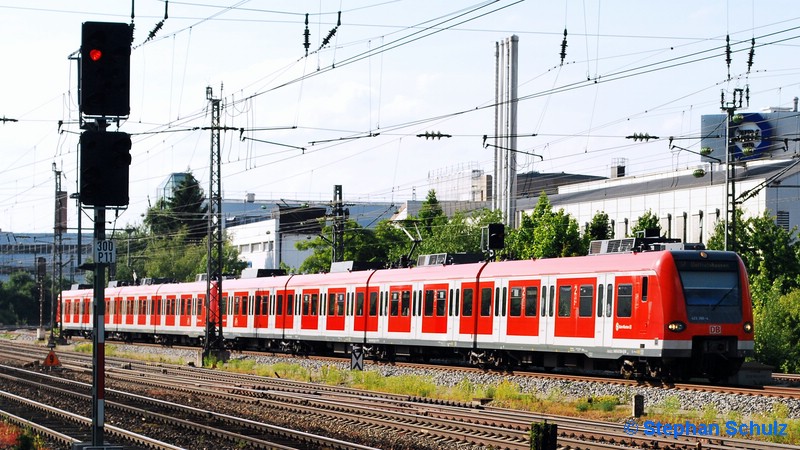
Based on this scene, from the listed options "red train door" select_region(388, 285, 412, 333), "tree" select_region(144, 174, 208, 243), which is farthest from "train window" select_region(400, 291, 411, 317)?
"tree" select_region(144, 174, 208, 243)

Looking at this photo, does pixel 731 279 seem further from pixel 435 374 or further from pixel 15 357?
pixel 15 357

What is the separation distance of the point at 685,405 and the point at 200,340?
40.1m

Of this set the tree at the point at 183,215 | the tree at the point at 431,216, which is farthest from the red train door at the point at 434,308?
the tree at the point at 183,215

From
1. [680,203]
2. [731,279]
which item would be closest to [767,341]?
[731,279]

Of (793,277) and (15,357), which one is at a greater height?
(793,277)

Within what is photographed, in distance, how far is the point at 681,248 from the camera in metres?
28.2

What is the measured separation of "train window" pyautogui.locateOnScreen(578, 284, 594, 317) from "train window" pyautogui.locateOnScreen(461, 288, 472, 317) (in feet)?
19.9

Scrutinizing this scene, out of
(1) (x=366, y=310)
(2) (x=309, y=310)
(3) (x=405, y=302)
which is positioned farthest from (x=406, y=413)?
(2) (x=309, y=310)

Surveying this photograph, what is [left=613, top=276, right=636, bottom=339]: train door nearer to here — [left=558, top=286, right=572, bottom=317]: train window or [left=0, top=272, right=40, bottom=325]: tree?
[left=558, top=286, right=572, bottom=317]: train window

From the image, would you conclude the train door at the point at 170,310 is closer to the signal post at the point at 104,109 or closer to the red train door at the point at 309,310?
the red train door at the point at 309,310

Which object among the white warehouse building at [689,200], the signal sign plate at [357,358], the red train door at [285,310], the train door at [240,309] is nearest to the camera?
the signal sign plate at [357,358]

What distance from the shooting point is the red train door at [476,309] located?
3406 cm

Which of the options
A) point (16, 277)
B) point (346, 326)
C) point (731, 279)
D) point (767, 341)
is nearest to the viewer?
point (731, 279)

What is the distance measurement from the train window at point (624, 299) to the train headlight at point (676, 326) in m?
1.35
